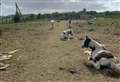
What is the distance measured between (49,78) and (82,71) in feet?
4.15

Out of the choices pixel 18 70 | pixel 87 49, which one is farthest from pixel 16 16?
pixel 18 70

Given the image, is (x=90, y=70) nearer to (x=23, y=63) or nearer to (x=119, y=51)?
(x=23, y=63)

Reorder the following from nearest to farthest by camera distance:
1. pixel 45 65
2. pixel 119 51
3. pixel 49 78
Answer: pixel 49 78 → pixel 45 65 → pixel 119 51

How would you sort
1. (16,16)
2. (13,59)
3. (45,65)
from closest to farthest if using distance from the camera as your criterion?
(45,65) → (13,59) → (16,16)

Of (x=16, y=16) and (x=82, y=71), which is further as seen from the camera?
(x=16, y=16)

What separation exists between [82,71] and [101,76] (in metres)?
0.69

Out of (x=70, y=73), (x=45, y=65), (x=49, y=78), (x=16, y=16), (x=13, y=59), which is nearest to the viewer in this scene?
(x=49, y=78)

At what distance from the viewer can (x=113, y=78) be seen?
740 cm

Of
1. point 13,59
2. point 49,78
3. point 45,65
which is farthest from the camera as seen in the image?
point 13,59

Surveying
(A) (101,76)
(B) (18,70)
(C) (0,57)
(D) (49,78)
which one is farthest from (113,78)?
(C) (0,57)

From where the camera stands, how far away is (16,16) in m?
49.8

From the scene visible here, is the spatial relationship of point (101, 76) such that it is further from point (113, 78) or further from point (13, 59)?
point (13, 59)

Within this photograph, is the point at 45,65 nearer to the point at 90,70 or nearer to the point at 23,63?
the point at 23,63

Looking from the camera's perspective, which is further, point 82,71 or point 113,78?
point 82,71
